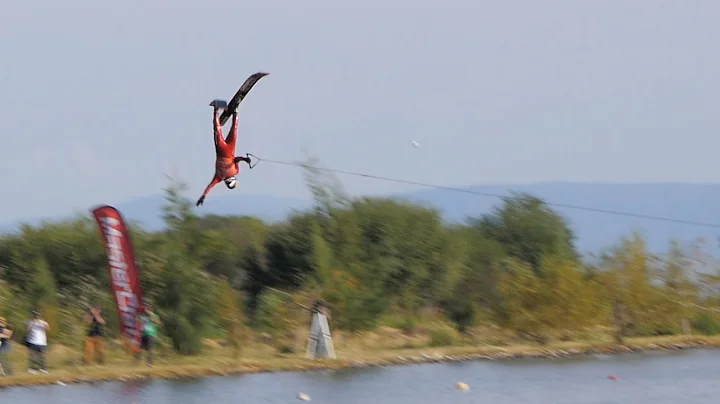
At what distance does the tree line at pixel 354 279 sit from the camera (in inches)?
1340

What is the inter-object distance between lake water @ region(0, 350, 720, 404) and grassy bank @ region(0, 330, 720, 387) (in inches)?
31.0

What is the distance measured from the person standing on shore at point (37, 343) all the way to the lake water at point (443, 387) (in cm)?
119

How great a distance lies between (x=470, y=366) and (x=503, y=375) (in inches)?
106

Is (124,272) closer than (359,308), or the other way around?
(124,272)

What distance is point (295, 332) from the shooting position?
1373 inches

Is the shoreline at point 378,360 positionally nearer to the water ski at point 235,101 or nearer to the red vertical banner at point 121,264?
the red vertical banner at point 121,264

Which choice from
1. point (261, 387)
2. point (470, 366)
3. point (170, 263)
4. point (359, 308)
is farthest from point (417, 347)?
point (261, 387)

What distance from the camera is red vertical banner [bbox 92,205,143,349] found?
3011cm

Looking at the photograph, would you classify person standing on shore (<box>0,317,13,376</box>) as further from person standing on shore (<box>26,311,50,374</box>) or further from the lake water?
the lake water

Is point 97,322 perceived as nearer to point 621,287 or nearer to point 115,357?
point 115,357

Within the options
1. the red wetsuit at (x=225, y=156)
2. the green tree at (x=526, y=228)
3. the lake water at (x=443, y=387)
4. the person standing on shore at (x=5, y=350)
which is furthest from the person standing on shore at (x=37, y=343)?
the green tree at (x=526, y=228)

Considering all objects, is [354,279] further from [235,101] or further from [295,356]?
[235,101]

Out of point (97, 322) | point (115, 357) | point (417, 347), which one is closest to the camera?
point (97, 322)

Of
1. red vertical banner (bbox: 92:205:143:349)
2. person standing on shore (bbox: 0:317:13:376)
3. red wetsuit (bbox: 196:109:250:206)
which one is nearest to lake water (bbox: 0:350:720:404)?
person standing on shore (bbox: 0:317:13:376)
